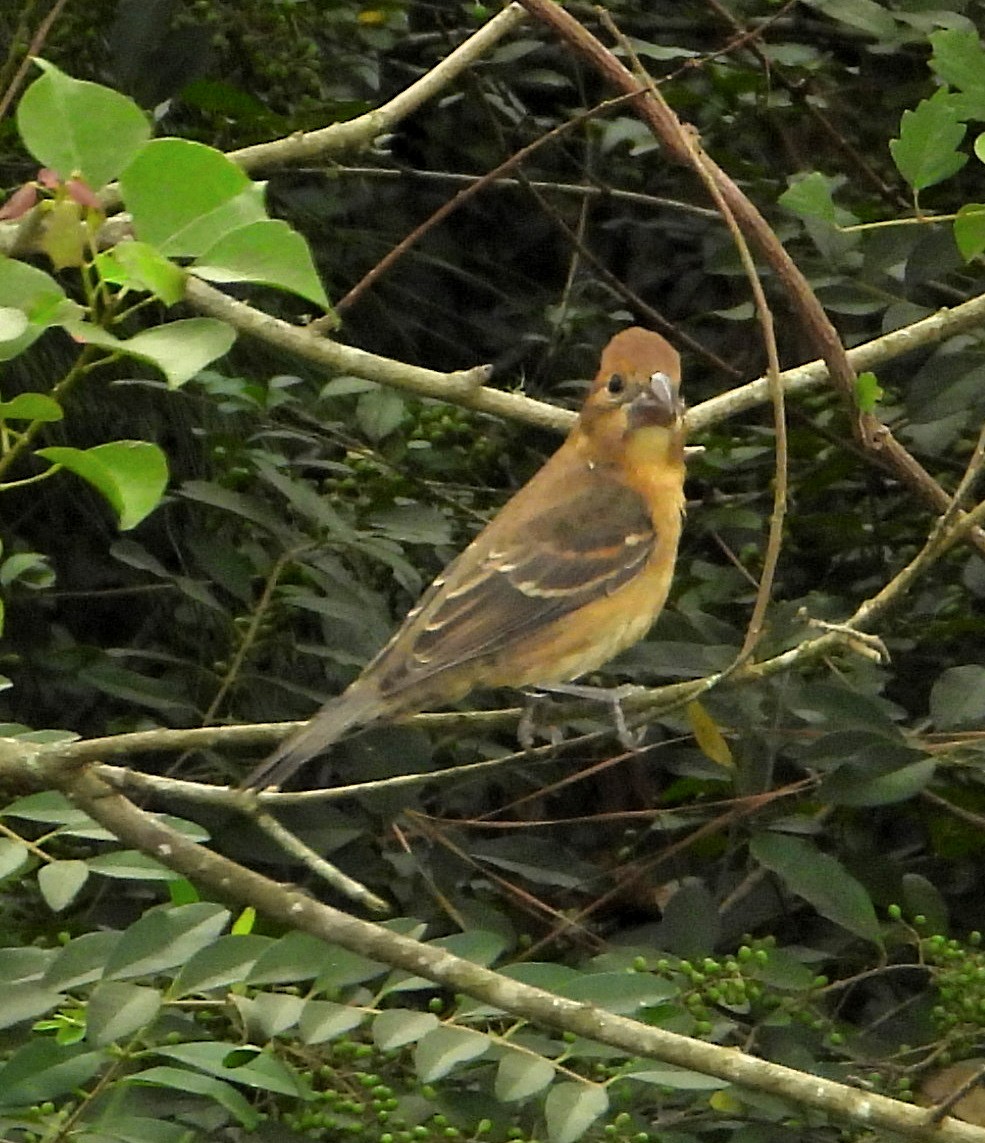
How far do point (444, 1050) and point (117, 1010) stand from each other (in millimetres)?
380

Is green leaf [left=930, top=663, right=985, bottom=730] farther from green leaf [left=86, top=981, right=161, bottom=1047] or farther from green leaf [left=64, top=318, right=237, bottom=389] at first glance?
green leaf [left=64, top=318, right=237, bottom=389]

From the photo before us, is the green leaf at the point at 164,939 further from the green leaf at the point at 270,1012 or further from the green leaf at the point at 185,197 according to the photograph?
the green leaf at the point at 185,197

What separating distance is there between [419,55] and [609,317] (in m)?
0.82

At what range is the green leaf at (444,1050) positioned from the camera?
2260 millimetres

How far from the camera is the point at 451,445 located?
151 inches

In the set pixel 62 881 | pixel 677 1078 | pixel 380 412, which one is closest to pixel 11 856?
pixel 62 881

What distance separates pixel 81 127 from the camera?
1.52 meters

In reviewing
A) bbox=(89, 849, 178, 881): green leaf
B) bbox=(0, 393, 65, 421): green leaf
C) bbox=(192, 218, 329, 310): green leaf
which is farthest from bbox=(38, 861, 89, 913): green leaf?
bbox=(192, 218, 329, 310): green leaf

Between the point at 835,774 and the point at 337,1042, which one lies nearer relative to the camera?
the point at 337,1042

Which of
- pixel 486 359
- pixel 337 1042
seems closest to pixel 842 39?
pixel 486 359

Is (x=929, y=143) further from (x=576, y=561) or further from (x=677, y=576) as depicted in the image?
(x=677, y=576)

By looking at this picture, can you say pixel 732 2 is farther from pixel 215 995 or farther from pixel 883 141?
pixel 215 995

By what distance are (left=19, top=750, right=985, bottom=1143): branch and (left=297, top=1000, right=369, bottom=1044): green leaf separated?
0.08m

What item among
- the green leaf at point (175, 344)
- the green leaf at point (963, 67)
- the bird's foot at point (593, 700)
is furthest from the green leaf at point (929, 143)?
the green leaf at point (175, 344)
